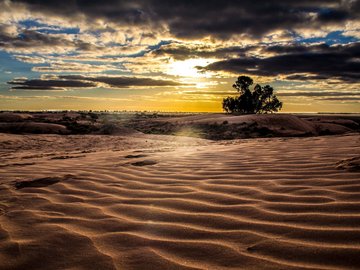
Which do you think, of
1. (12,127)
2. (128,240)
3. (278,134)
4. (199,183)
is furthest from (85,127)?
(128,240)

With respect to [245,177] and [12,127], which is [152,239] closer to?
[245,177]

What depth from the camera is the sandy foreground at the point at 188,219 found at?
177 centimetres

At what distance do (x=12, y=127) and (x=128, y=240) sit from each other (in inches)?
660

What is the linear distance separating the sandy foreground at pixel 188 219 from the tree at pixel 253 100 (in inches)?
1688

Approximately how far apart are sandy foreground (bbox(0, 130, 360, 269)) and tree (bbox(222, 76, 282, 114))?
141 ft

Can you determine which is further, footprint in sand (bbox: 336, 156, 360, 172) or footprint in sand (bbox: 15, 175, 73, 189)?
footprint in sand (bbox: 15, 175, 73, 189)

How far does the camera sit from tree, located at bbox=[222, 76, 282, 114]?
45812 mm

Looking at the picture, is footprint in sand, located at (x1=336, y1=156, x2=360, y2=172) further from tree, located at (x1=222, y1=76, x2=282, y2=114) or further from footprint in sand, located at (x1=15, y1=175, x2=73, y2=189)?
tree, located at (x1=222, y1=76, x2=282, y2=114)

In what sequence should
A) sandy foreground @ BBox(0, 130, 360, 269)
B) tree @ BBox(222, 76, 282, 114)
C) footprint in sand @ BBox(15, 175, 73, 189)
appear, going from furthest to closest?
tree @ BBox(222, 76, 282, 114) → footprint in sand @ BBox(15, 175, 73, 189) → sandy foreground @ BBox(0, 130, 360, 269)

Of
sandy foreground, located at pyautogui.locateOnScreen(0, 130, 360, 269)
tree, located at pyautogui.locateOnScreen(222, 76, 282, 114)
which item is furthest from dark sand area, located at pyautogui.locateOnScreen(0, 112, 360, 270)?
tree, located at pyautogui.locateOnScreen(222, 76, 282, 114)

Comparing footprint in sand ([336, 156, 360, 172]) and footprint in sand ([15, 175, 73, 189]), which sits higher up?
footprint in sand ([336, 156, 360, 172])

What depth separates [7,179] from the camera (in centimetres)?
424

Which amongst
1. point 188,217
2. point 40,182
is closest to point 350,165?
point 188,217

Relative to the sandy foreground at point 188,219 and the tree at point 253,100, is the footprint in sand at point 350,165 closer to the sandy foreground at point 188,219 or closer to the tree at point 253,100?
the sandy foreground at point 188,219
